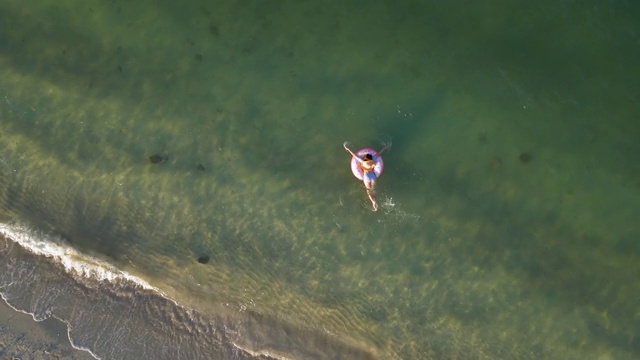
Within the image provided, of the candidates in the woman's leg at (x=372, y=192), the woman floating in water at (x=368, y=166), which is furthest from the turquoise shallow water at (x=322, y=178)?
the woman floating in water at (x=368, y=166)

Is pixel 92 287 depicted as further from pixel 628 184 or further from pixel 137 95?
pixel 628 184

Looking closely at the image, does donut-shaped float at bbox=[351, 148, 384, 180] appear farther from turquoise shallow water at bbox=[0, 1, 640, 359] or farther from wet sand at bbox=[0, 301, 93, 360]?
wet sand at bbox=[0, 301, 93, 360]

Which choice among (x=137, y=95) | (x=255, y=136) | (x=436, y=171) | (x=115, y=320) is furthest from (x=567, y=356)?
(x=137, y=95)

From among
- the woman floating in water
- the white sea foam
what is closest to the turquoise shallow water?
the white sea foam

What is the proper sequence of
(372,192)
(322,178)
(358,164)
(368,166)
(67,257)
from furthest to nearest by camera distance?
(67,257)
(322,178)
(372,192)
(358,164)
(368,166)

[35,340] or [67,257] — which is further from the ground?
[67,257]

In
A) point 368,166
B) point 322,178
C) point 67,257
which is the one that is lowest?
point 67,257

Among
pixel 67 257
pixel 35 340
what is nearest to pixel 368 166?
pixel 67 257

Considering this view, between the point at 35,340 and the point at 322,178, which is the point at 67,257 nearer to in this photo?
the point at 35,340
